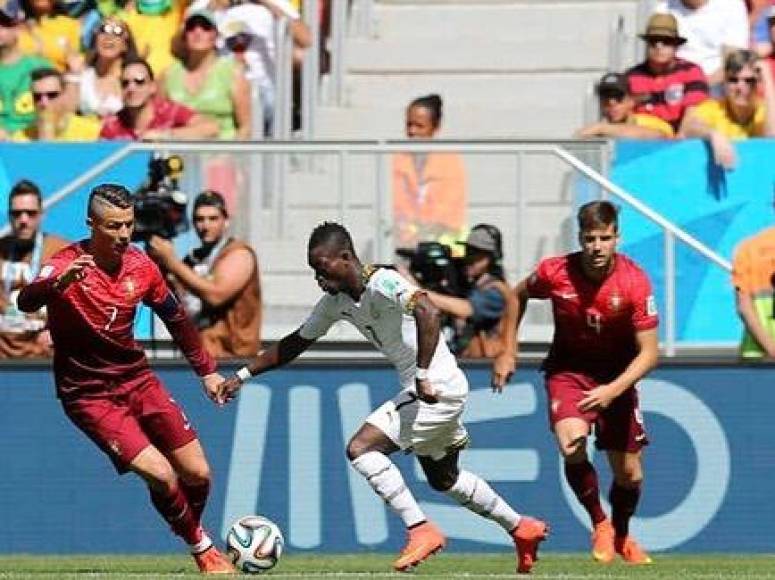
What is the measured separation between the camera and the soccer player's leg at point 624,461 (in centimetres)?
1586

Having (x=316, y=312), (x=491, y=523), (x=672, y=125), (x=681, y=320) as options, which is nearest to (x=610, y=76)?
(x=672, y=125)

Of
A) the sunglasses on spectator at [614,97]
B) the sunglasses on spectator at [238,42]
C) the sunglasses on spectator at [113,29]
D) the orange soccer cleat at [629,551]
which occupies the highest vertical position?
the sunglasses on spectator at [113,29]

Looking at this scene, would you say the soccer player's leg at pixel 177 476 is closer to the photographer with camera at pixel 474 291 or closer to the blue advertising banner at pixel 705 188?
the photographer with camera at pixel 474 291

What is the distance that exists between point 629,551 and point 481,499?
1.96 m

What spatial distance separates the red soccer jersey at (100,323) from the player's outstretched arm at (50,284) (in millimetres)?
152

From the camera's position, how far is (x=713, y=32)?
19328 millimetres

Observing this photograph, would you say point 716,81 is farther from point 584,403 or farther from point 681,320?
point 584,403

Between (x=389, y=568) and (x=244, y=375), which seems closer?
(x=244, y=375)

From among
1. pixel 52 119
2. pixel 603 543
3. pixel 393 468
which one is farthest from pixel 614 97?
pixel 393 468

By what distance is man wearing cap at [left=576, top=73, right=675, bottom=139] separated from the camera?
18094 millimetres

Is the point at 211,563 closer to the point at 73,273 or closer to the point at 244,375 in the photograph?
the point at 244,375

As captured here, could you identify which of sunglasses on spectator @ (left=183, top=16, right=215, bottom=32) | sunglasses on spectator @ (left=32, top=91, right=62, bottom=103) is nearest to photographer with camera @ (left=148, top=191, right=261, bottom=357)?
sunglasses on spectator @ (left=32, top=91, right=62, bottom=103)

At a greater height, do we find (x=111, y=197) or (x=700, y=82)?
(x=700, y=82)

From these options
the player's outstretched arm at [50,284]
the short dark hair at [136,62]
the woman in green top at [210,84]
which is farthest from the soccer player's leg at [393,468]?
the short dark hair at [136,62]
